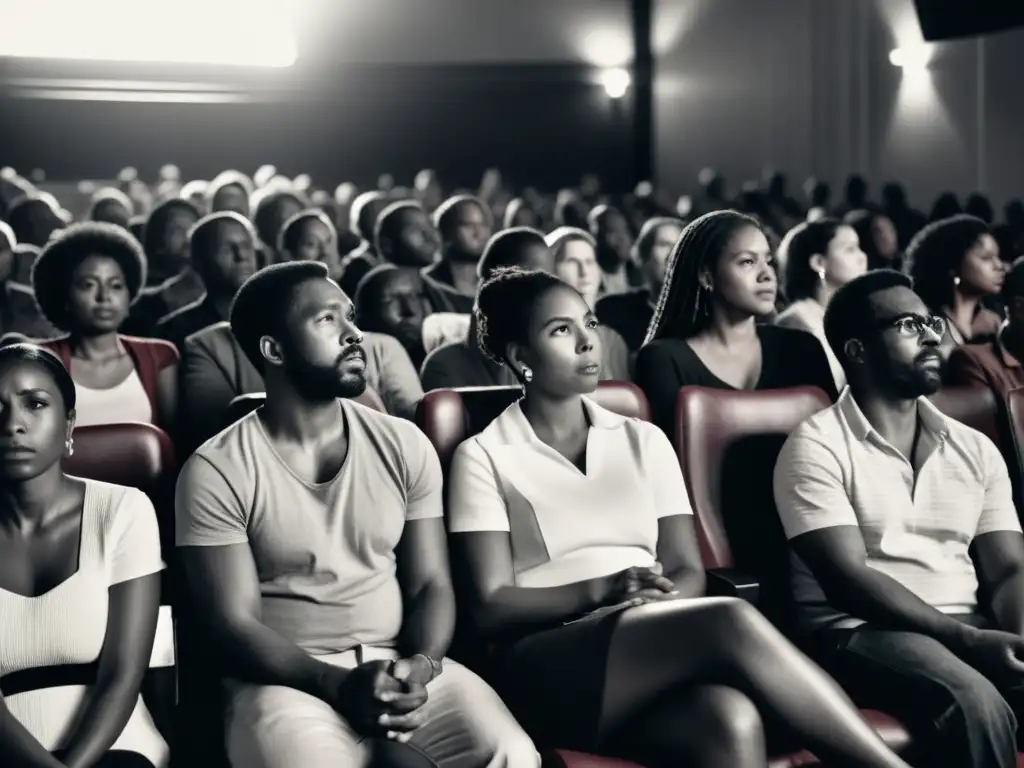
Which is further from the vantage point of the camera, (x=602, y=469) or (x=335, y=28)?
(x=335, y=28)

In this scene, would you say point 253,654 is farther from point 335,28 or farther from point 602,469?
point 335,28

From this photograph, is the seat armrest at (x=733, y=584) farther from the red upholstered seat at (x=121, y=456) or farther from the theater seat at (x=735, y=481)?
the red upholstered seat at (x=121, y=456)

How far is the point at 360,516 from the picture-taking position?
1.99 meters

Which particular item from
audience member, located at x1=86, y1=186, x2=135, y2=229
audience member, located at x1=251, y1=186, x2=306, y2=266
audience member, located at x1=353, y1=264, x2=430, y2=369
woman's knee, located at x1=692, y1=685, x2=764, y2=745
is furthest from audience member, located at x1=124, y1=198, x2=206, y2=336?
woman's knee, located at x1=692, y1=685, x2=764, y2=745

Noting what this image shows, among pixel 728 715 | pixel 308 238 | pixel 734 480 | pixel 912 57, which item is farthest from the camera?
pixel 912 57

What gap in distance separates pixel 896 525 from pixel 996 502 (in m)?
0.20

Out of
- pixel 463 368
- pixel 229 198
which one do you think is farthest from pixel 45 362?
pixel 229 198

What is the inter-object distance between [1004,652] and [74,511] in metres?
1.39

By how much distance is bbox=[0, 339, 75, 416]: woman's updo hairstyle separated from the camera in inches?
72.9

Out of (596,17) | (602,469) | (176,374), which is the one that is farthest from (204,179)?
(602,469)

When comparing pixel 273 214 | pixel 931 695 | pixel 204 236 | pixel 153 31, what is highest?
pixel 153 31

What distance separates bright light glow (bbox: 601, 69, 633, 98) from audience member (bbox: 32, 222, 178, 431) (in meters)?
9.04

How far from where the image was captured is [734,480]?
241 cm

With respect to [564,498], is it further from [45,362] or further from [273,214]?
[273,214]
